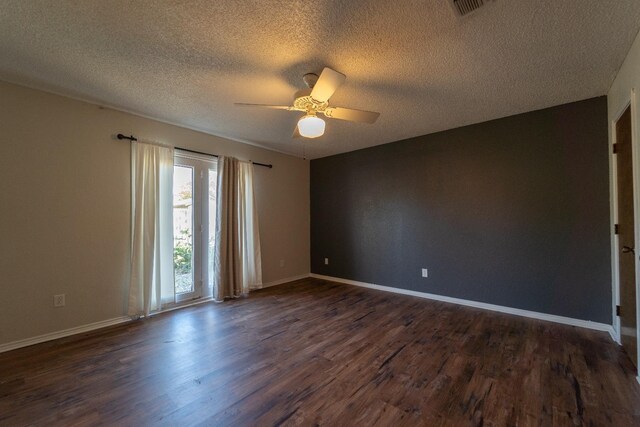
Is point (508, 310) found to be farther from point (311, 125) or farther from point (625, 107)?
point (311, 125)

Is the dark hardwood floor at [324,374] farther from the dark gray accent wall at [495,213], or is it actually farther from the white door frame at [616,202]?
the dark gray accent wall at [495,213]

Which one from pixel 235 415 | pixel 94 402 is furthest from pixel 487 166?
pixel 94 402

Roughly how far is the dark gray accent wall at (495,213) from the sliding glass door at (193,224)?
2376 mm

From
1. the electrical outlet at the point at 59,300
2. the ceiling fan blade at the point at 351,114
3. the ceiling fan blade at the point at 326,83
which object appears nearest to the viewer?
the ceiling fan blade at the point at 326,83

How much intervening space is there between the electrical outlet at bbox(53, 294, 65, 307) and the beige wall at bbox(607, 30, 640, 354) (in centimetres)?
506

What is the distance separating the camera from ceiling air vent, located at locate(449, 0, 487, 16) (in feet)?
5.17

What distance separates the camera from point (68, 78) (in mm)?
2445

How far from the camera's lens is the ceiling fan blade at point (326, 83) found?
76.2 inches

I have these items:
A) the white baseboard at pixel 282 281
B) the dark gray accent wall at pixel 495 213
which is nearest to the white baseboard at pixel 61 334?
the white baseboard at pixel 282 281

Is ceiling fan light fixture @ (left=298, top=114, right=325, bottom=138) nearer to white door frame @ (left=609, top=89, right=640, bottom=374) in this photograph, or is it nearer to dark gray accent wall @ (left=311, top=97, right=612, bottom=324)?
white door frame @ (left=609, top=89, right=640, bottom=374)

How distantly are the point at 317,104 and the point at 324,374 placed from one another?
221 cm

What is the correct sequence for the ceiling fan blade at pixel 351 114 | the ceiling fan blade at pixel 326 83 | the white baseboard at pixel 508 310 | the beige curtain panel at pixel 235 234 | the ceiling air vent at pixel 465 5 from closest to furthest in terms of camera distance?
the ceiling air vent at pixel 465 5 → the ceiling fan blade at pixel 326 83 → the ceiling fan blade at pixel 351 114 → the white baseboard at pixel 508 310 → the beige curtain panel at pixel 235 234

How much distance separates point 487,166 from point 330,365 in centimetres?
315

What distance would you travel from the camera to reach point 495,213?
349cm
